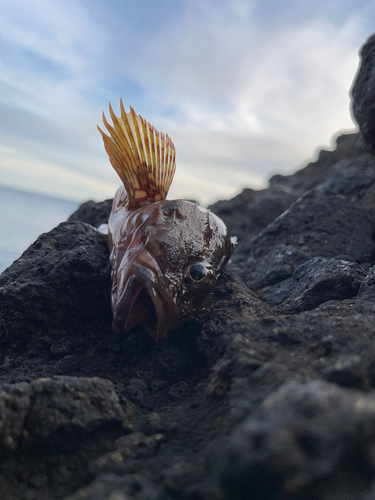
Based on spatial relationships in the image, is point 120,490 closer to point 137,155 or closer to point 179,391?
point 179,391

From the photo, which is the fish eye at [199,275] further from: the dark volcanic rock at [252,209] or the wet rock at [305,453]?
the dark volcanic rock at [252,209]

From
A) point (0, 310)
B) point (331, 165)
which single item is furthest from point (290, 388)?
point (331, 165)

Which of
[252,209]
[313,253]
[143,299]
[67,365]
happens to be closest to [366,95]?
[313,253]

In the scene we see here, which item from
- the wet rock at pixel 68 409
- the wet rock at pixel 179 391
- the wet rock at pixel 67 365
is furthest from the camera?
the wet rock at pixel 67 365

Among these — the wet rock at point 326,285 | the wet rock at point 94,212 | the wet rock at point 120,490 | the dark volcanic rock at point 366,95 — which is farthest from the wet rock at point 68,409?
the wet rock at point 94,212

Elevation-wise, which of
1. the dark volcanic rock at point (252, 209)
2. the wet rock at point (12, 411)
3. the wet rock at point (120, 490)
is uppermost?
the dark volcanic rock at point (252, 209)

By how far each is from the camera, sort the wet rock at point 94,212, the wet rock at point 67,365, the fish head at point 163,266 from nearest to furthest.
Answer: the wet rock at point 67,365 → the fish head at point 163,266 → the wet rock at point 94,212

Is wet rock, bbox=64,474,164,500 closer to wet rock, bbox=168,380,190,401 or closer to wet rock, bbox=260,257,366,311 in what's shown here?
wet rock, bbox=168,380,190,401

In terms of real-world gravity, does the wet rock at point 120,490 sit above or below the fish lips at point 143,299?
below

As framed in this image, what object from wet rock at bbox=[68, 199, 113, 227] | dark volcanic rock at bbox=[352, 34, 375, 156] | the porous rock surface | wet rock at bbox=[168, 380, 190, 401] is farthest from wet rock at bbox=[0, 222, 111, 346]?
dark volcanic rock at bbox=[352, 34, 375, 156]
